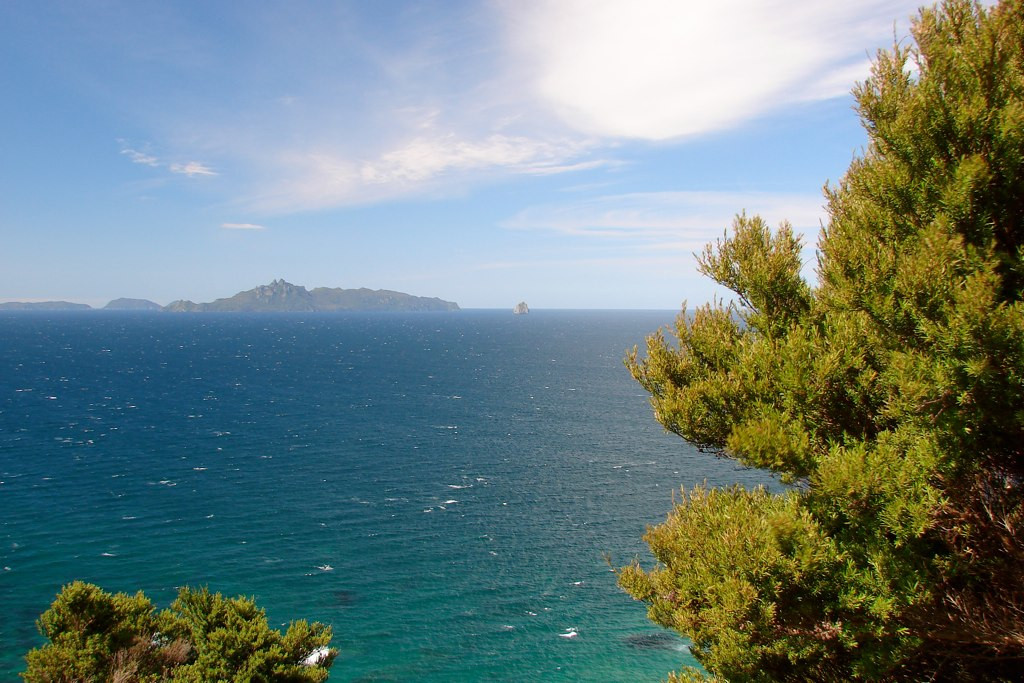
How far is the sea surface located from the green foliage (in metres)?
11.1

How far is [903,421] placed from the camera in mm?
9633

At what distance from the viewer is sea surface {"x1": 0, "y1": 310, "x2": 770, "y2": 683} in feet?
112

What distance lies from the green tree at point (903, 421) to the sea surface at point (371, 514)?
2493 cm

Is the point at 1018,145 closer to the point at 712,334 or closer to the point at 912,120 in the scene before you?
the point at 912,120

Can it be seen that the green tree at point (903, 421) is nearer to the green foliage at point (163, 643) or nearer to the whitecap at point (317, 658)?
the green foliage at point (163, 643)

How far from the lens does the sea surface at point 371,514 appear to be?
34.3 metres

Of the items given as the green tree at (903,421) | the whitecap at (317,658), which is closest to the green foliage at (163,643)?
the whitecap at (317,658)

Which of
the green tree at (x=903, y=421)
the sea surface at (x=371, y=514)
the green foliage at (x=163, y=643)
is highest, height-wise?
the green tree at (x=903, y=421)

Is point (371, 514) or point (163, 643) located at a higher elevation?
point (163, 643)

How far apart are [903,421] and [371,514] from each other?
46.7 metres

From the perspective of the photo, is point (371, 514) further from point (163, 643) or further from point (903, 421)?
point (903, 421)

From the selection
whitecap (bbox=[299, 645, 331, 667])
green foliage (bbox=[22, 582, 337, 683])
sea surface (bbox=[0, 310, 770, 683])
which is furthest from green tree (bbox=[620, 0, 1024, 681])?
sea surface (bbox=[0, 310, 770, 683])

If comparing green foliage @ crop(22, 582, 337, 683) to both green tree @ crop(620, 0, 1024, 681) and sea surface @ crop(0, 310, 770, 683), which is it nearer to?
sea surface @ crop(0, 310, 770, 683)

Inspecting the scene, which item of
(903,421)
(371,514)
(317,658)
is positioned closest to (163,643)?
(317,658)
